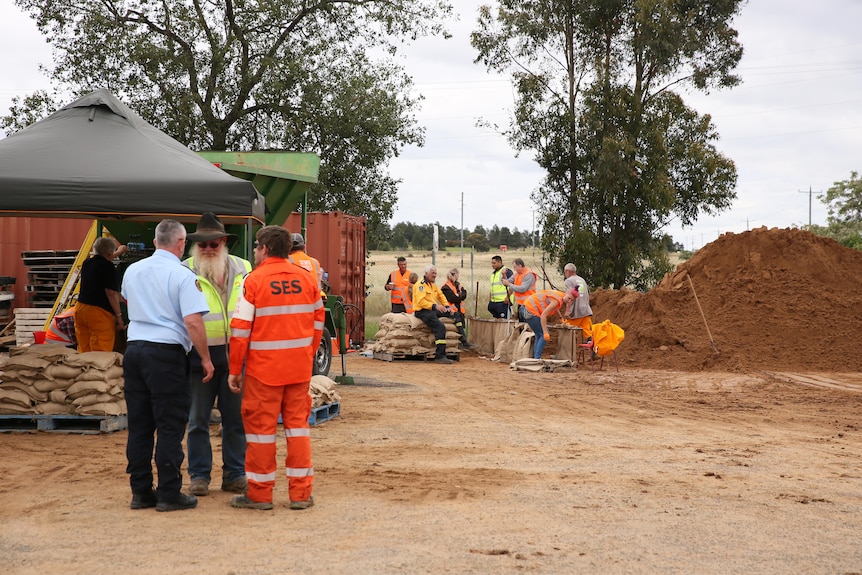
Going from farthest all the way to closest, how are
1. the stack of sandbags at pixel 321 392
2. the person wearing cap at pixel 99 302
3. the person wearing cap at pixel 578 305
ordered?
the person wearing cap at pixel 578 305
the stack of sandbags at pixel 321 392
the person wearing cap at pixel 99 302

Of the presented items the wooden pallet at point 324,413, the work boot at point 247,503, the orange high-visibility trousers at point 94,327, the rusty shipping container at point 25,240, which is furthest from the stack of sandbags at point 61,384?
the rusty shipping container at point 25,240

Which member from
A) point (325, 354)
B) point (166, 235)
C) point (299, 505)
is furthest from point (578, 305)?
point (166, 235)

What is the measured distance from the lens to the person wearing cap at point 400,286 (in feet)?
68.4

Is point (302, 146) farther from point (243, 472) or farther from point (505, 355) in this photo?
point (243, 472)

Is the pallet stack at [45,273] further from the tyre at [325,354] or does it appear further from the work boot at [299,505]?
the work boot at [299,505]

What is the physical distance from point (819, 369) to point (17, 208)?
48.7 feet

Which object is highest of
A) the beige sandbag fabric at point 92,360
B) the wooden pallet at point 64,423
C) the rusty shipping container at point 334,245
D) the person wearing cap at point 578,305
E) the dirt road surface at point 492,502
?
the rusty shipping container at point 334,245

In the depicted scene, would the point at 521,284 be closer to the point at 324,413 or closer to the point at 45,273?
the point at 324,413

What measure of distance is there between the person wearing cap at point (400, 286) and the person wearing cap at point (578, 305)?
4108 mm

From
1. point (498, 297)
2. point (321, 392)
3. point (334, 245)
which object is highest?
point (334, 245)

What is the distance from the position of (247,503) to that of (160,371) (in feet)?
3.54

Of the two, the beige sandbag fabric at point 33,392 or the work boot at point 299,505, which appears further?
the beige sandbag fabric at point 33,392

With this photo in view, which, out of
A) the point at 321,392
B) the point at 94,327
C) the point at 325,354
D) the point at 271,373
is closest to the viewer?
the point at 271,373

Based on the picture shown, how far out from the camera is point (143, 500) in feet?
A: 21.4
